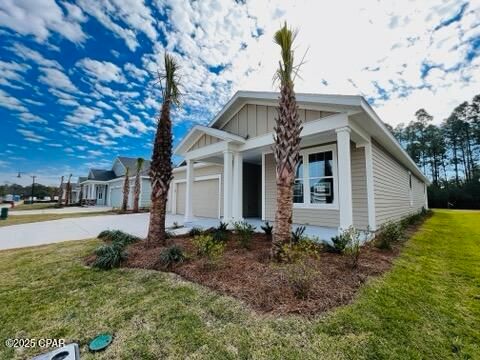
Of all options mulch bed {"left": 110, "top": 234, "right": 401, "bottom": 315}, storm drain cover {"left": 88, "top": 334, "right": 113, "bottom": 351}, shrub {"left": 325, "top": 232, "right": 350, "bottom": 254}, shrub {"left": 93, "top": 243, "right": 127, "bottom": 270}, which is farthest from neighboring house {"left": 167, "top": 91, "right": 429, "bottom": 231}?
storm drain cover {"left": 88, "top": 334, "right": 113, "bottom": 351}

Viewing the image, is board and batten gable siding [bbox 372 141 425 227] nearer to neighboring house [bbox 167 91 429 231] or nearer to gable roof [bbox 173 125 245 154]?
neighboring house [bbox 167 91 429 231]

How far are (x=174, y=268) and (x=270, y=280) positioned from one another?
213 cm

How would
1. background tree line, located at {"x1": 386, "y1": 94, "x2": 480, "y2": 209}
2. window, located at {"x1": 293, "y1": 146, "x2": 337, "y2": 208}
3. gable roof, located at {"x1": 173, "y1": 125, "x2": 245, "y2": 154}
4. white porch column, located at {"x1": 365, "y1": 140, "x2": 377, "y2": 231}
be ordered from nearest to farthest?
1. white porch column, located at {"x1": 365, "y1": 140, "x2": 377, "y2": 231}
2. window, located at {"x1": 293, "y1": 146, "x2": 337, "y2": 208}
3. gable roof, located at {"x1": 173, "y1": 125, "x2": 245, "y2": 154}
4. background tree line, located at {"x1": 386, "y1": 94, "x2": 480, "y2": 209}

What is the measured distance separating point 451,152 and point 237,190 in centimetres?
4359

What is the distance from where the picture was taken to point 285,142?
476 cm

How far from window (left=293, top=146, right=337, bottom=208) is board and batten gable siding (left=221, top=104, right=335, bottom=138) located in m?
1.69

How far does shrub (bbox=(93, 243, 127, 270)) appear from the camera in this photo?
15.4 ft

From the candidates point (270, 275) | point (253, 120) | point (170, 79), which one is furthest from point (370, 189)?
point (170, 79)

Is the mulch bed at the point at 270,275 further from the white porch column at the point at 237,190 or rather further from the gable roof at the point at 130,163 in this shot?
the gable roof at the point at 130,163

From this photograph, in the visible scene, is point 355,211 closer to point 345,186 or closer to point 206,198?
point 345,186

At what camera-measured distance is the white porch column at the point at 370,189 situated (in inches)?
267

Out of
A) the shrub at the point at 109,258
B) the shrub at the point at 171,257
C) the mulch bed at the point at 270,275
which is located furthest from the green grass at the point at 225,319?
the shrub at the point at 171,257

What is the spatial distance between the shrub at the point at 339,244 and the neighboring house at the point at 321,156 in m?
0.63

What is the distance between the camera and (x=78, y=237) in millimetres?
8320
